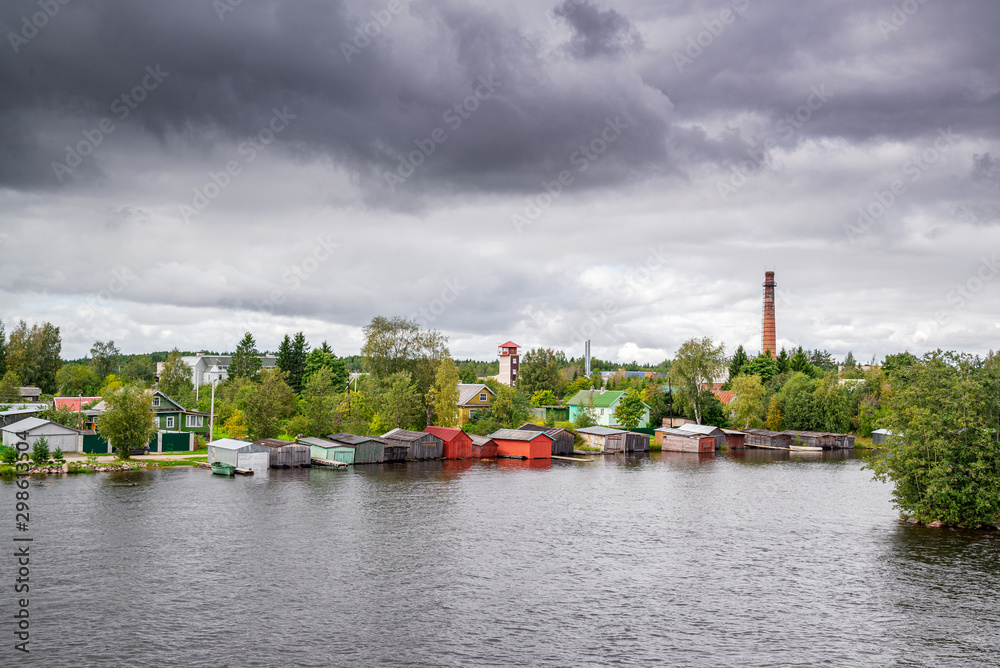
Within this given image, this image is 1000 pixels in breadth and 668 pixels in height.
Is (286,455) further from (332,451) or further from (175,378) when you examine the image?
(175,378)

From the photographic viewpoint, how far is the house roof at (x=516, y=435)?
3319 inches

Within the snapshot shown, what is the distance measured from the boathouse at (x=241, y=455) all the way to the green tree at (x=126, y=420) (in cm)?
648

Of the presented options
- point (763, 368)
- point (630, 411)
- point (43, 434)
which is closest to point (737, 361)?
point (763, 368)

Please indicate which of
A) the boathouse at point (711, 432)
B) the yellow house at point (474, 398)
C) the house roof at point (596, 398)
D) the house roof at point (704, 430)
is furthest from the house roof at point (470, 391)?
the boathouse at point (711, 432)

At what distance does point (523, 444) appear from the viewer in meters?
84.2

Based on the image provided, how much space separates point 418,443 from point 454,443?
4.77 m

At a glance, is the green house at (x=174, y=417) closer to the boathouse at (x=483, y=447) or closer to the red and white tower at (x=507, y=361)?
the boathouse at (x=483, y=447)

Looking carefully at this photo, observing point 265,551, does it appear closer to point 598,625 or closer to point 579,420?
point 598,625

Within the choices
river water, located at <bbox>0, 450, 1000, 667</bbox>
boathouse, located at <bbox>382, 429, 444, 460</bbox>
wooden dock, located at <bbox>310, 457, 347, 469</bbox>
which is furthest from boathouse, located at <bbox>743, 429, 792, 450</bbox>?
wooden dock, located at <bbox>310, 457, 347, 469</bbox>

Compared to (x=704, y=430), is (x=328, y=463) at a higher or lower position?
lower

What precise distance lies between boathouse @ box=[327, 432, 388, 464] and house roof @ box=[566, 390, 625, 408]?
47.8 m

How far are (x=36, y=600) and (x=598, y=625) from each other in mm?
21825

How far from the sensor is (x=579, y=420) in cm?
10850

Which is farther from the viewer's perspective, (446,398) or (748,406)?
(748,406)
